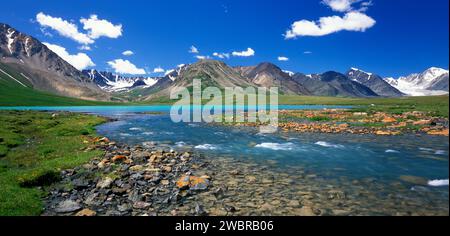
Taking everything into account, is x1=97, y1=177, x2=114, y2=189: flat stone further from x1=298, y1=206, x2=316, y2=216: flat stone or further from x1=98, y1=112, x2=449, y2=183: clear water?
x1=98, y1=112, x2=449, y2=183: clear water

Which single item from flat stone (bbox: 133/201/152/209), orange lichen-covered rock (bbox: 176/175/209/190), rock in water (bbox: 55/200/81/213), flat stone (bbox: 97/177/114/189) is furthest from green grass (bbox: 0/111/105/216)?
orange lichen-covered rock (bbox: 176/175/209/190)

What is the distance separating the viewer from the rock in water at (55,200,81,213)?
13.8 m

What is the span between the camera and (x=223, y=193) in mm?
16312

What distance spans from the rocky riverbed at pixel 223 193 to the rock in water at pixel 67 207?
5 cm

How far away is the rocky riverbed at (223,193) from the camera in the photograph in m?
13.7

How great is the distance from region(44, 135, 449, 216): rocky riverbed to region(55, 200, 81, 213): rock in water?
0.05 meters

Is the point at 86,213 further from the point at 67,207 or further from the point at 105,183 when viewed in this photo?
the point at 105,183

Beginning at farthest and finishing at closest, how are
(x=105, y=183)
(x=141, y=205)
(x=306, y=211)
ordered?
(x=105, y=183) < (x=141, y=205) < (x=306, y=211)

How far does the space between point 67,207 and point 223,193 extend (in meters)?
8.01

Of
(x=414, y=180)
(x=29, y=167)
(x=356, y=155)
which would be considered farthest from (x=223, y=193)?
(x=29, y=167)

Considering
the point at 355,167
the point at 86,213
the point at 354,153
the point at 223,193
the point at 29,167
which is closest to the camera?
the point at 86,213

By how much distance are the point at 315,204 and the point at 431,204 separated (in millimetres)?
5369
